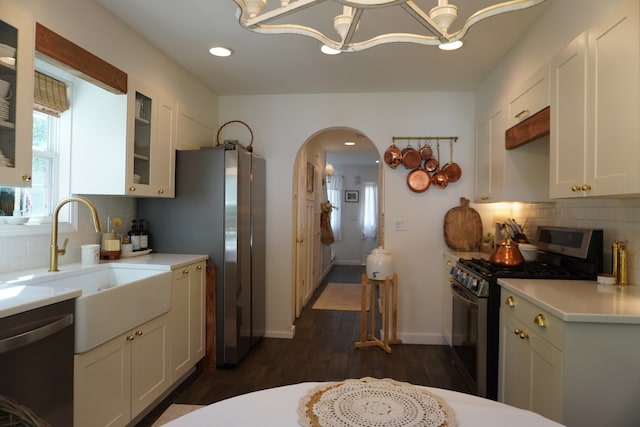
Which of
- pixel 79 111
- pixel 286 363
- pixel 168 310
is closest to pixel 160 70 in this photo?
pixel 79 111

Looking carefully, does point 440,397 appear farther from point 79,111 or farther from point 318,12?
point 79,111

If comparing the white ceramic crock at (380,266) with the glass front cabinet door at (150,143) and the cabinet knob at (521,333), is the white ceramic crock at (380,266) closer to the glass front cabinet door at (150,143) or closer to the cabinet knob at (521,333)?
A: the cabinet knob at (521,333)

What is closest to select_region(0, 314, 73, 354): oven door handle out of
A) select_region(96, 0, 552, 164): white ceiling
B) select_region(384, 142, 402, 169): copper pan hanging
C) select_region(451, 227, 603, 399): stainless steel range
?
select_region(96, 0, 552, 164): white ceiling

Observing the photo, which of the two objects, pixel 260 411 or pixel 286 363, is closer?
pixel 260 411

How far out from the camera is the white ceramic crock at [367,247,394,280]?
3.41m

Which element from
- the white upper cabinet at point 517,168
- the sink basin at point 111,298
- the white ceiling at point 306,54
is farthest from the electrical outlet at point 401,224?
the sink basin at point 111,298

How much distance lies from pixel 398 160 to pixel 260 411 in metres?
3.04

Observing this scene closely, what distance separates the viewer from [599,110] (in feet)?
5.31

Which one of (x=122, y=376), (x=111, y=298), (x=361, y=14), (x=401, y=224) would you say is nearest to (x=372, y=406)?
(x=361, y=14)

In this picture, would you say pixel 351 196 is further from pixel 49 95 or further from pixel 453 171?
pixel 49 95

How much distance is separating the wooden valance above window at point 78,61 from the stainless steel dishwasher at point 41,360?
123cm

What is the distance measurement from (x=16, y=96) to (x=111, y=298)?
987mm

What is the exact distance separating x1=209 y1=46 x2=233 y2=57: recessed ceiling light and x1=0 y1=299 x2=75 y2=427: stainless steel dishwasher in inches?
77.3

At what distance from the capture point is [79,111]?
8.10 ft
